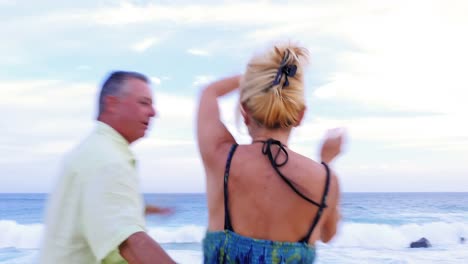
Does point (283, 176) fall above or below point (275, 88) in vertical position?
below

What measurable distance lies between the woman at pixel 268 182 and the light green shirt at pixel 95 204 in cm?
27

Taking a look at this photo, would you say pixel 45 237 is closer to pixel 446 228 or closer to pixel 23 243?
pixel 23 243

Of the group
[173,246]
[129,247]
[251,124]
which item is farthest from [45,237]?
[173,246]

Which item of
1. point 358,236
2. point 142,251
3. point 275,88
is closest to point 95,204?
point 142,251

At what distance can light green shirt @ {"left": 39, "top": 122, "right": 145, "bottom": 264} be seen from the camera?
2.05 m

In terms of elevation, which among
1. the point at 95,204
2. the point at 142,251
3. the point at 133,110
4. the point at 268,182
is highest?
the point at 133,110

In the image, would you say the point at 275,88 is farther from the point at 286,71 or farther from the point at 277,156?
the point at 277,156

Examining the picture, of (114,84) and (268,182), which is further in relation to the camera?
(114,84)

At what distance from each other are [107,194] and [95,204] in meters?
0.06

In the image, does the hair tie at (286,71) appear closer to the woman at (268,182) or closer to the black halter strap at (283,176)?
the woman at (268,182)

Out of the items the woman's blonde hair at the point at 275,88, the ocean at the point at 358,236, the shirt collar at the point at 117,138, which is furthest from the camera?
the ocean at the point at 358,236

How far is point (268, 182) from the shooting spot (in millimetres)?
1986

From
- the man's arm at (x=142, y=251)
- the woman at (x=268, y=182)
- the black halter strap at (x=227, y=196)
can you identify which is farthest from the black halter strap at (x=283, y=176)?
the man's arm at (x=142, y=251)

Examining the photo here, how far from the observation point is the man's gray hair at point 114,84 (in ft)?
7.45
